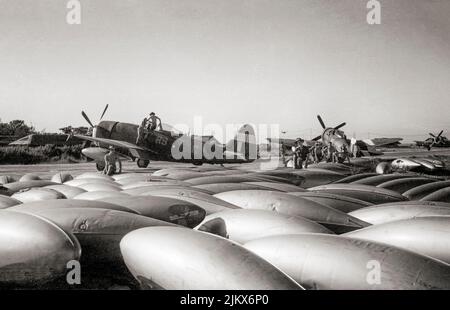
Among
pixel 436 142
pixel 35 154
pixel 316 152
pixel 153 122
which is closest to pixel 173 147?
pixel 153 122

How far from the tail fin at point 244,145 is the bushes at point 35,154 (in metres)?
9.47

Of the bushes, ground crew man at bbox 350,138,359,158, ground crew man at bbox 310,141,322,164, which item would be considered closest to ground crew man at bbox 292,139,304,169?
ground crew man at bbox 310,141,322,164

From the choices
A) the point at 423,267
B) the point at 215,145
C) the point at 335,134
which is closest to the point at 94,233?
the point at 423,267

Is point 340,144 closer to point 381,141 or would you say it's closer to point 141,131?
point 141,131

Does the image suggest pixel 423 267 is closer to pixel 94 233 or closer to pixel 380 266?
pixel 380 266

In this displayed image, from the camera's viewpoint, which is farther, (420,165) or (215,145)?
(215,145)

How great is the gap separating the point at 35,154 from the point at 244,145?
11156mm

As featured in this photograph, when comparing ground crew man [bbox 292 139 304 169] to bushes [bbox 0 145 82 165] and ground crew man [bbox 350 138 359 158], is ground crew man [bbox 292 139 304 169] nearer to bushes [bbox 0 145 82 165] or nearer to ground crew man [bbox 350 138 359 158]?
ground crew man [bbox 350 138 359 158]

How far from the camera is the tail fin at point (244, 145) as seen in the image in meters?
14.9

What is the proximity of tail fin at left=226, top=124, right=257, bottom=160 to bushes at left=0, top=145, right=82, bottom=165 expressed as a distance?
9469 mm

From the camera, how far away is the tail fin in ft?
48.8

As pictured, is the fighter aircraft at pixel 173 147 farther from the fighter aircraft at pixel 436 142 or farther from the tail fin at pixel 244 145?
the fighter aircraft at pixel 436 142
